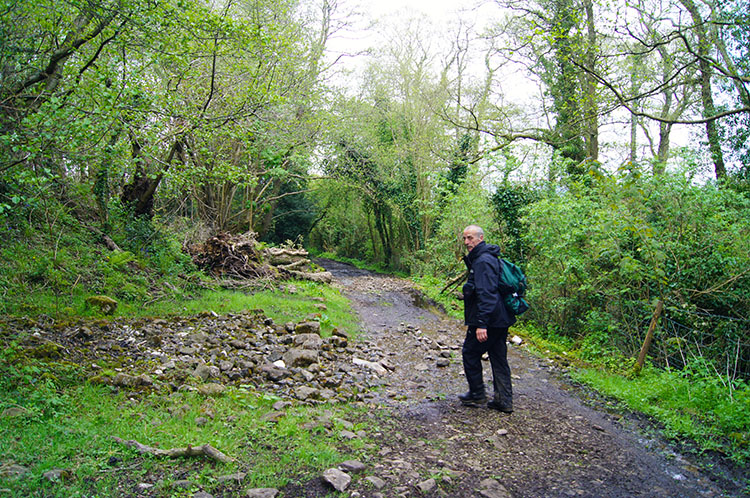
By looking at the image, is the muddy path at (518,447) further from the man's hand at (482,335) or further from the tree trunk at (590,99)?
the tree trunk at (590,99)

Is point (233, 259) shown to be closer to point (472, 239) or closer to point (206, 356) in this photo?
point (206, 356)

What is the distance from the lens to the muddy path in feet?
12.3

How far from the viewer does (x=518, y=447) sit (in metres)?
4.57

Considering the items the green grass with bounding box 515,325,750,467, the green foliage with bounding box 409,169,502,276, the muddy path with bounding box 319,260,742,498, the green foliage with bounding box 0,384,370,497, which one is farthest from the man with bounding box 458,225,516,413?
the green foliage with bounding box 409,169,502,276

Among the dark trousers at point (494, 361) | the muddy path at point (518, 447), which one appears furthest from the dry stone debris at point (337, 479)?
the dark trousers at point (494, 361)

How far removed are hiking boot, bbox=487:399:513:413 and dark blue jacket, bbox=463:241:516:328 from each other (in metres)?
1.02

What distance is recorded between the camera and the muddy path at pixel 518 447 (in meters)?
3.75

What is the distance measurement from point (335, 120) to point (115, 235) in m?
12.2

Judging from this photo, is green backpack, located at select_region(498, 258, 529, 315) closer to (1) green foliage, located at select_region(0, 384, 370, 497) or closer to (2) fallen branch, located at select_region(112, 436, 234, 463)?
(1) green foliage, located at select_region(0, 384, 370, 497)

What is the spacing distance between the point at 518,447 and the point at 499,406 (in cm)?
104

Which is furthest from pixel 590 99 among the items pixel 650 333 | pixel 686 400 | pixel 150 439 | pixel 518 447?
pixel 150 439

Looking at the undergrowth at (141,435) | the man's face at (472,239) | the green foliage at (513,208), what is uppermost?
the green foliage at (513,208)

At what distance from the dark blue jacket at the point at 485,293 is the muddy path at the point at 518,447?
3.84 feet

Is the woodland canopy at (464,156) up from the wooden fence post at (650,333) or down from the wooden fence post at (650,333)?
up
